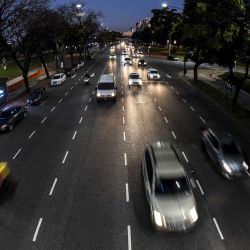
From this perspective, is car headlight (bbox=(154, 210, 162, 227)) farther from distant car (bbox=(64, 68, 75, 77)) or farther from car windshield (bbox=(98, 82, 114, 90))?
distant car (bbox=(64, 68, 75, 77))

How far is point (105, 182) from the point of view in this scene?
1981cm

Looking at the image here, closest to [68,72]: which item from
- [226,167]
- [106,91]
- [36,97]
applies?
[36,97]

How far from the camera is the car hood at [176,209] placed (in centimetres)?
1483

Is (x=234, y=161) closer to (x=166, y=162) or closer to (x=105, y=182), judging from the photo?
(x=166, y=162)

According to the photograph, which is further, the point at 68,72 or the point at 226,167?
the point at 68,72

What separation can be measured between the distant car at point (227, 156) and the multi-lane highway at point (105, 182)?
1.60ft

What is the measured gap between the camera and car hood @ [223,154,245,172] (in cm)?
1953

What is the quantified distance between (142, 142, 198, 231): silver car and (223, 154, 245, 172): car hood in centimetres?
322

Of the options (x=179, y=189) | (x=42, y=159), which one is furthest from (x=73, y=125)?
(x=179, y=189)

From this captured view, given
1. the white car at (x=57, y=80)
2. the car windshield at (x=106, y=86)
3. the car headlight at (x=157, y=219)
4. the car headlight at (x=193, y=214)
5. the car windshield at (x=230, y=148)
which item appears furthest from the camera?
the white car at (x=57, y=80)

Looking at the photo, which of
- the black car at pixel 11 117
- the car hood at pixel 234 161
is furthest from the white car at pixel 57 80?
the car hood at pixel 234 161

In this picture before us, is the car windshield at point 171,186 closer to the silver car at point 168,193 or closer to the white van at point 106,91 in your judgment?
the silver car at point 168,193

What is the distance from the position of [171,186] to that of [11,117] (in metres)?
18.4

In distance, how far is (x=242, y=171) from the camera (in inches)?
A: 770
